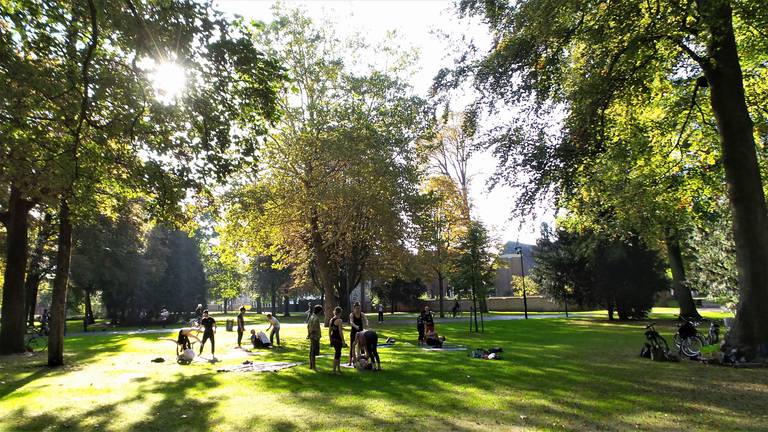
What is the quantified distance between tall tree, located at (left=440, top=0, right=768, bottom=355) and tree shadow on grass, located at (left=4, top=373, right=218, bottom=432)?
1161 cm

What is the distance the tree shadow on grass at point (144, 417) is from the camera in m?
8.25

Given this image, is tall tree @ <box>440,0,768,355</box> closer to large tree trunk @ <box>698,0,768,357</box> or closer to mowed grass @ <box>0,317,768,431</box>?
large tree trunk @ <box>698,0,768,357</box>

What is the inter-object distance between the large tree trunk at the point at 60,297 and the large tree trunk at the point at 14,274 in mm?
4258

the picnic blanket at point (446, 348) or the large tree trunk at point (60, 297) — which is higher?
the large tree trunk at point (60, 297)

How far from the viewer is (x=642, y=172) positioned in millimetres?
19172

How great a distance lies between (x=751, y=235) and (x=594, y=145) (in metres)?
4.78

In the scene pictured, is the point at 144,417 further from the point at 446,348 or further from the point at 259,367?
the point at 446,348

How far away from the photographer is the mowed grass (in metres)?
8.09

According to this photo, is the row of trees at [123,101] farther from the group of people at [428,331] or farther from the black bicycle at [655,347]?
the black bicycle at [655,347]

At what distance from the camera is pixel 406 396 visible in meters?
10.1

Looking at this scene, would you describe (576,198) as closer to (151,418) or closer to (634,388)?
(634,388)

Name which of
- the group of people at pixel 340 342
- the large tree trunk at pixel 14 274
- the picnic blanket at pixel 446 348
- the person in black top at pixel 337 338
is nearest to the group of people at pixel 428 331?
the picnic blanket at pixel 446 348

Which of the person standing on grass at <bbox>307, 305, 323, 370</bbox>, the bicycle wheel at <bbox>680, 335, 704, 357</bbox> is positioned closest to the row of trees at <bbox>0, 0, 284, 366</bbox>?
the person standing on grass at <bbox>307, 305, 323, 370</bbox>

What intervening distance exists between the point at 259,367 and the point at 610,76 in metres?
13.4
